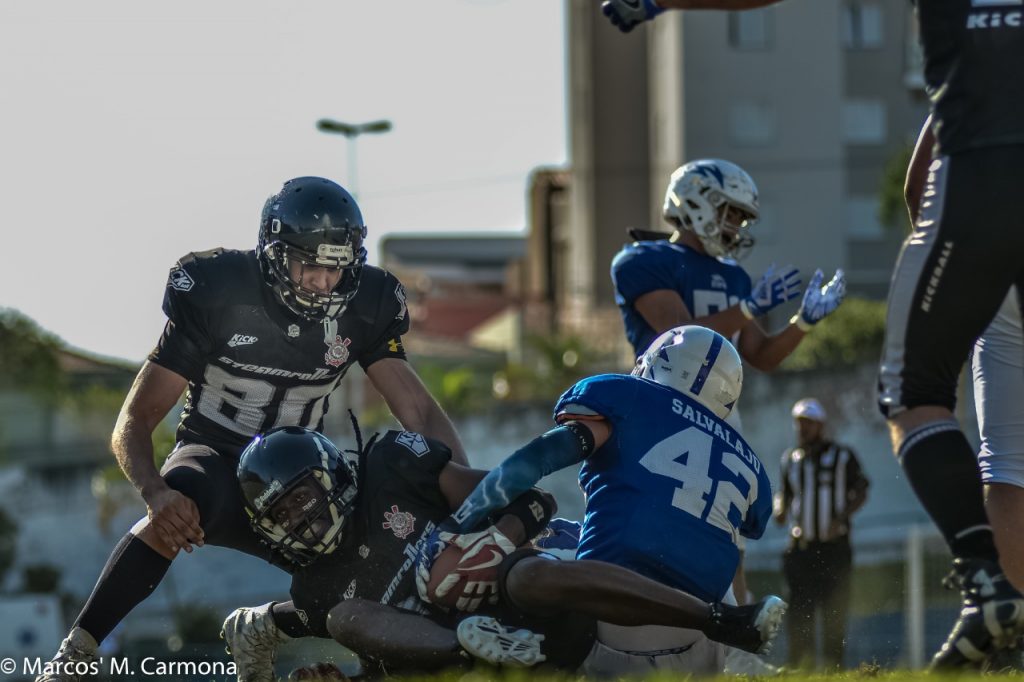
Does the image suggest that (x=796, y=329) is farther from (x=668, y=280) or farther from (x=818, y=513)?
(x=818, y=513)

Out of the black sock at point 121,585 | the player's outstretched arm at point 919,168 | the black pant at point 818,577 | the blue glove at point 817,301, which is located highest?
the player's outstretched arm at point 919,168

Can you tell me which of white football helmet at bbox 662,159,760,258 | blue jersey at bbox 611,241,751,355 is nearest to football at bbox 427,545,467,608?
blue jersey at bbox 611,241,751,355

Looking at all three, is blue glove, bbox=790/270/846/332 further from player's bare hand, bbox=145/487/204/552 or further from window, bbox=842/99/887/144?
window, bbox=842/99/887/144

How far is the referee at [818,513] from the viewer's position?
12.1m

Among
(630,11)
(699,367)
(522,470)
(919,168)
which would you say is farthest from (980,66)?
(522,470)

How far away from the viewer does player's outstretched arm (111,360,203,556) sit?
583 cm

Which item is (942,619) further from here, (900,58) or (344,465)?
(900,58)

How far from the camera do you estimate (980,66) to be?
437cm

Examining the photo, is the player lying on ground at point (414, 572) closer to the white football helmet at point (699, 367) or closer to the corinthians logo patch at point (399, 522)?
the corinthians logo patch at point (399, 522)

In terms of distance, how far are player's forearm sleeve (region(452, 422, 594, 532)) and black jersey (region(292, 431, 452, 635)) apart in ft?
1.14

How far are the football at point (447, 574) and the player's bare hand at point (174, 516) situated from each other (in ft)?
3.31

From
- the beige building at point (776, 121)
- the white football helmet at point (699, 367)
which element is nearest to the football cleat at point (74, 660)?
the white football helmet at point (699, 367)

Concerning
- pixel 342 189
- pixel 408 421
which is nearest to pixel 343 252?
pixel 342 189

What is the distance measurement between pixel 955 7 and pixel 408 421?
3040mm
